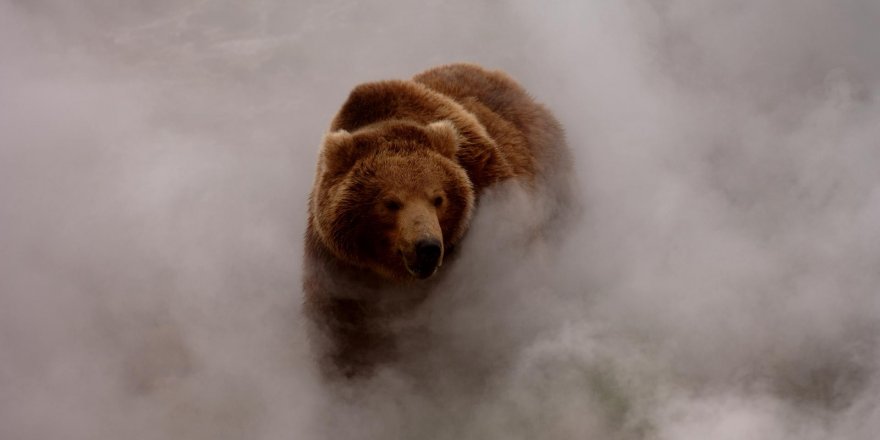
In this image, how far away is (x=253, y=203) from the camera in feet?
15.7

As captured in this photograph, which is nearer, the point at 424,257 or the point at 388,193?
the point at 424,257

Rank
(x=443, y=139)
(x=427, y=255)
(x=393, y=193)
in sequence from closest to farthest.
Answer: (x=427, y=255), (x=393, y=193), (x=443, y=139)

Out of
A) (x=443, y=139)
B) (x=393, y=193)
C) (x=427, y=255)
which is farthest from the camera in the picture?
(x=443, y=139)

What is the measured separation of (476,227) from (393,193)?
1.34 ft

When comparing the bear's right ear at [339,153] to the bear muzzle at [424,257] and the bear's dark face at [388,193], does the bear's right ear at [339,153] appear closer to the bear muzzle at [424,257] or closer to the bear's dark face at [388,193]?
the bear's dark face at [388,193]

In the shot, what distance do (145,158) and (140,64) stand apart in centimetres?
103

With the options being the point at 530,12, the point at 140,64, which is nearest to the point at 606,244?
the point at 530,12

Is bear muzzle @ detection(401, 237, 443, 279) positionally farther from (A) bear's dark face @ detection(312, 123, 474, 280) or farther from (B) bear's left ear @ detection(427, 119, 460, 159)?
(B) bear's left ear @ detection(427, 119, 460, 159)

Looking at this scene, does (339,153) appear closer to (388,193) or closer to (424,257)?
(388,193)

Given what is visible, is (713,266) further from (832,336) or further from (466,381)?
(466,381)

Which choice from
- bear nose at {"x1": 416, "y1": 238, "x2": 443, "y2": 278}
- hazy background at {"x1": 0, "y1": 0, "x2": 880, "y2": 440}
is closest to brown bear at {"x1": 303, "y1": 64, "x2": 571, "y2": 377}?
bear nose at {"x1": 416, "y1": 238, "x2": 443, "y2": 278}

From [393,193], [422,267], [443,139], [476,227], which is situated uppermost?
[443,139]

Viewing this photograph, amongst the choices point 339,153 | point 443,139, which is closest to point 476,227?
→ point 443,139

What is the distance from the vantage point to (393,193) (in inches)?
117
